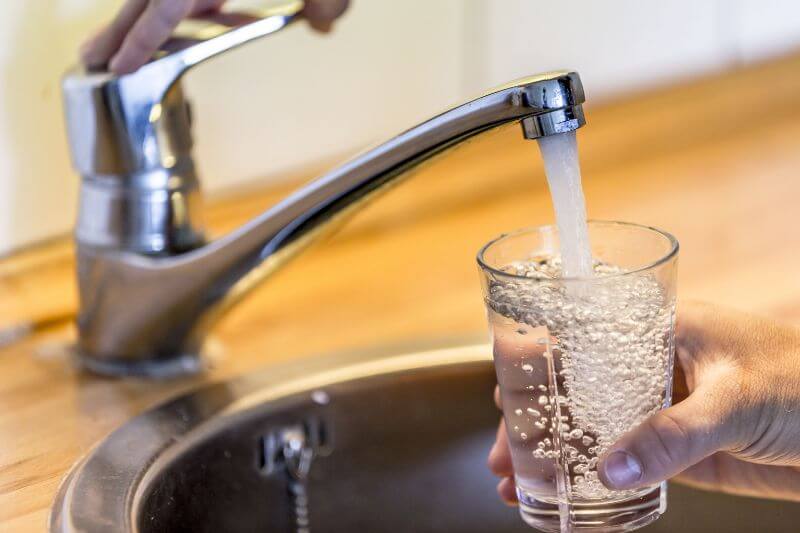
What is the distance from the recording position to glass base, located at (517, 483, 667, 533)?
2.13 feet

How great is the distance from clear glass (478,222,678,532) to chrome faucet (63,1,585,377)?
0.41 ft

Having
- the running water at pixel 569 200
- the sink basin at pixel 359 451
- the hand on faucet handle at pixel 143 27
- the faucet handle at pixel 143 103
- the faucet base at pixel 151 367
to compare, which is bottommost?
the sink basin at pixel 359 451

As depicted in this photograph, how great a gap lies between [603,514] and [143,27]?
403 mm

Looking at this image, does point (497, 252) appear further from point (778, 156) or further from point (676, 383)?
point (778, 156)

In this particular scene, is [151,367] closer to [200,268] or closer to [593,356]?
[200,268]

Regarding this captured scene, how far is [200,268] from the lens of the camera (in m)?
0.79

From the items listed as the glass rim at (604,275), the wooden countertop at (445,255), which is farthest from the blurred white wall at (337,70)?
the glass rim at (604,275)

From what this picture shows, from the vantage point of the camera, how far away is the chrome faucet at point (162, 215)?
758 millimetres

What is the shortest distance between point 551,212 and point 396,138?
42 cm

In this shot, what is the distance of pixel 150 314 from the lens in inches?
31.8

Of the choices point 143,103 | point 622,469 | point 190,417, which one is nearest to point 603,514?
point 622,469

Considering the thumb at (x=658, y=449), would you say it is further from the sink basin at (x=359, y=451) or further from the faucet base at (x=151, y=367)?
the faucet base at (x=151, y=367)

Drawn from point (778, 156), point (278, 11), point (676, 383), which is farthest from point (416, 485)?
point (778, 156)

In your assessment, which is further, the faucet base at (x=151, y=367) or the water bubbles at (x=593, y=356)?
the faucet base at (x=151, y=367)
